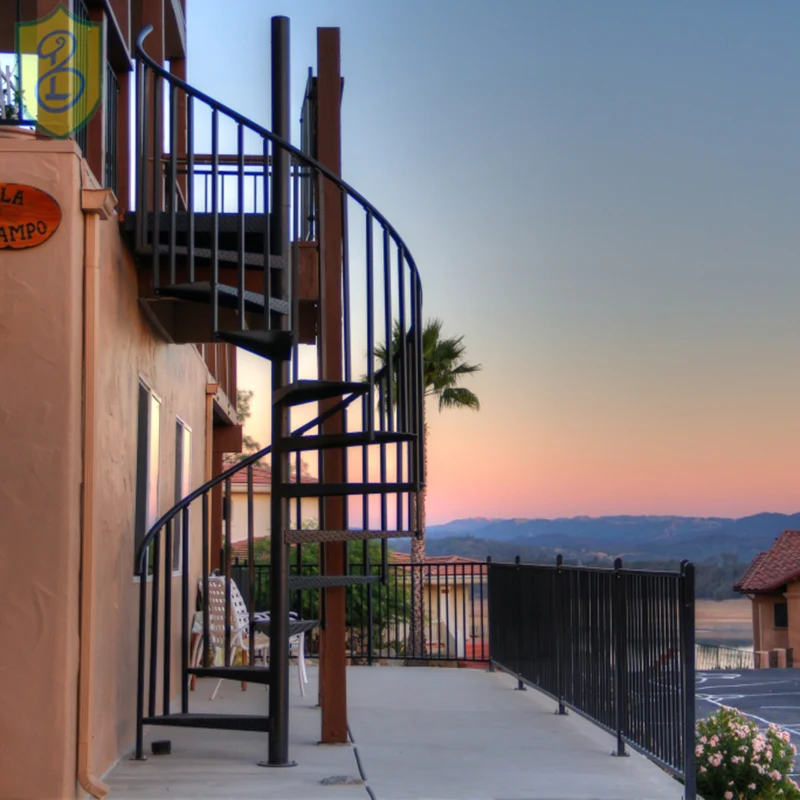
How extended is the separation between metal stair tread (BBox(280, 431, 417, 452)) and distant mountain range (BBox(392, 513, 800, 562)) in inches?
1317

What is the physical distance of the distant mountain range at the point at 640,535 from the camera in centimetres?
4078

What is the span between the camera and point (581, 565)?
6.22m

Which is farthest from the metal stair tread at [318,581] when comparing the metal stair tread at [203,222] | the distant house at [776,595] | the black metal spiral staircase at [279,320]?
the distant house at [776,595]

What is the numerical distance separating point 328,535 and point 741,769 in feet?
8.40

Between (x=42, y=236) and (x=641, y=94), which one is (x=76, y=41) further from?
(x=641, y=94)

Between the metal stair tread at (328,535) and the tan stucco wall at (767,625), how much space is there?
31.8 meters

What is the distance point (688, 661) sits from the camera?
14.9 ft

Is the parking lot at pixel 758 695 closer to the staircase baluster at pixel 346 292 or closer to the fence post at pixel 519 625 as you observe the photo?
the fence post at pixel 519 625

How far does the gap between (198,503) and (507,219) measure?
545 inches

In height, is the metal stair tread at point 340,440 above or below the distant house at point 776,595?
above

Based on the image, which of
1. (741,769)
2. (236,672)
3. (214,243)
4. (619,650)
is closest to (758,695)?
(741,769)

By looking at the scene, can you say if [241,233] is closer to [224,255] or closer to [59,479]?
[224,255]

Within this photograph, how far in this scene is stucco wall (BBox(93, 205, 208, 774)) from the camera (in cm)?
471

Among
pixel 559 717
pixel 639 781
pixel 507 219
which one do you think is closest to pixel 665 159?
pixel 507 219
